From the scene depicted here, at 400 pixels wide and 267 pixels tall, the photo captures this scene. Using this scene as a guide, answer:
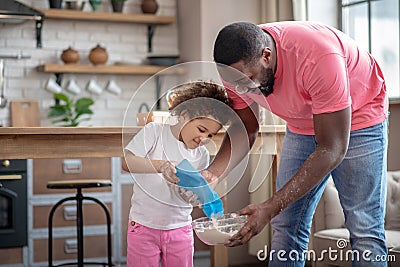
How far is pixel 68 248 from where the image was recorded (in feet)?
14.5

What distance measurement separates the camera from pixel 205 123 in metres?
2.14

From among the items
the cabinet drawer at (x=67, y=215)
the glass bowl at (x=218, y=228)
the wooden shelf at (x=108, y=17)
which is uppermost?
the wooden shelf at (x=108, y=17)

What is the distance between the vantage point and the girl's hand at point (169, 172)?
2.15 metres

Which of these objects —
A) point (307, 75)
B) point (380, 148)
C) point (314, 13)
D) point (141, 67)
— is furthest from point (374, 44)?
point (307, 75)

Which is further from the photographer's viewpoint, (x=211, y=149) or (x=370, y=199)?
(x=211, y=149)

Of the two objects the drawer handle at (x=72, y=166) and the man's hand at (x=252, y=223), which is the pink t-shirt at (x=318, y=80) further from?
the drawer handle at (x=72, y=166)

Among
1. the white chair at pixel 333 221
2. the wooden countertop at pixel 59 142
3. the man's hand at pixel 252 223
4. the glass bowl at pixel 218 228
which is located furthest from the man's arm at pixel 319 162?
the white chair at pixel 333 221

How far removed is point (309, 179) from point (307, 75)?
0.29 meters

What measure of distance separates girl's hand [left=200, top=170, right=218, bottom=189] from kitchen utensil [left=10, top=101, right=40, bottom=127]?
9.01 feet

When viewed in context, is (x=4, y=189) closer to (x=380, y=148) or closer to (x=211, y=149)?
(x=211, y=149)

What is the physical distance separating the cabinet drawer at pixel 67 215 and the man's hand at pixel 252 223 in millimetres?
2619

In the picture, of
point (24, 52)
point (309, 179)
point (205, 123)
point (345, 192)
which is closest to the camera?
point (309, 179)

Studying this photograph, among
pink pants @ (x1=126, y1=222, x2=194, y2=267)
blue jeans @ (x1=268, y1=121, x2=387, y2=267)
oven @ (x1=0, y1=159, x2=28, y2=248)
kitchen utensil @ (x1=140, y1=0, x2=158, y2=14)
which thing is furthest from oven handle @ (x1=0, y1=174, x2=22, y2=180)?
blue jeans @ (x1=268, y1=121, x2=387, y2=267)

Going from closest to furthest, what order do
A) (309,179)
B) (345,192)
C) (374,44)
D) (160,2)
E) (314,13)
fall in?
(309,179)
(345,192)
(374,44)
(314,13)
(160,2)
